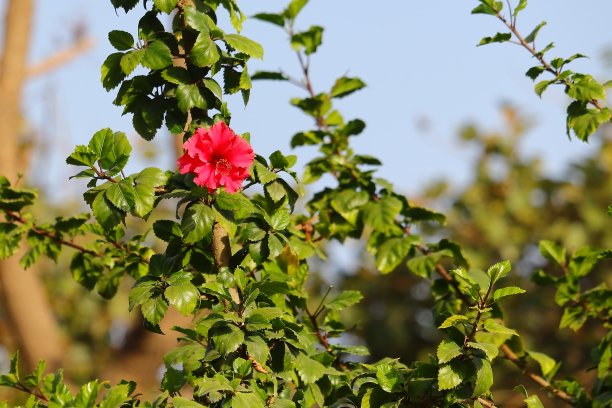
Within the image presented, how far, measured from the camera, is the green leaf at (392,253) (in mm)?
2519

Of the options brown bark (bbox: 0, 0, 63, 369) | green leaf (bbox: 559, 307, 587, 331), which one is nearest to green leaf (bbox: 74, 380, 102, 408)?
green leaf (bbox: 559, 307, 587, 331)

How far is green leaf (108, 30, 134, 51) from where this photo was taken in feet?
6.36

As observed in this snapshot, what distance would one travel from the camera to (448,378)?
5.54 ft

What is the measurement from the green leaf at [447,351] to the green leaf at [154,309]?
1.86 feet

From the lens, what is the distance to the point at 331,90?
2758 mm

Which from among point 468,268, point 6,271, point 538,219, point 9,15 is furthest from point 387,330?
point 468,268

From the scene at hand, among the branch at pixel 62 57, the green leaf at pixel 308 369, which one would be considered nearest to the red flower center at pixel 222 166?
the green leaf at pixel 308 369

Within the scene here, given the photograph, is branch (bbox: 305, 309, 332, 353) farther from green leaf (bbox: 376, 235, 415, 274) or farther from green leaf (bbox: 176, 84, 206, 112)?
green leaf (bbox: 176, 84, 206, 112)

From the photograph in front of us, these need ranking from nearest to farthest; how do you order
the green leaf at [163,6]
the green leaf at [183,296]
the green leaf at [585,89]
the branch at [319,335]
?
the green leaf at [183,296] < the green leaf at [163,6] < the green leaf at [585,89] < the branch at [319,335]

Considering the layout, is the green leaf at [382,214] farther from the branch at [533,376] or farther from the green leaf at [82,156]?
the green leaf at [82,156]

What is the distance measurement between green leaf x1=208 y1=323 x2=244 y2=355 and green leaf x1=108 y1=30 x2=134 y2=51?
2.26 ft

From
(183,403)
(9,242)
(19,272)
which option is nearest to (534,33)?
(183,403)

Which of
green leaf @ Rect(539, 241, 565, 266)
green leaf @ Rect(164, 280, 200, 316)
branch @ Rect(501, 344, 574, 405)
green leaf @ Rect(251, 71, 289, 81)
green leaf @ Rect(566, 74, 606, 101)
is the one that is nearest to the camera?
green leaf @ Rect(164, 280, 200, 316)

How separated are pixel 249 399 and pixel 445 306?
0.99 m
